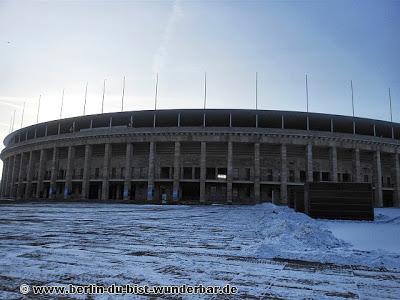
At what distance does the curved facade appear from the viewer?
4344 centimetres

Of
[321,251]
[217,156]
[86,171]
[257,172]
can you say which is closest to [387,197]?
[257,172]

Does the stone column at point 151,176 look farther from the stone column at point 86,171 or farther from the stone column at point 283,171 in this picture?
the stone column at point 283,171

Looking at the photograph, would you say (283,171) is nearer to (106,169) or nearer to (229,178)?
(229,178)

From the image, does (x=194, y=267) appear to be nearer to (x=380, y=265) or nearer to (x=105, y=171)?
(x=380, y=265)

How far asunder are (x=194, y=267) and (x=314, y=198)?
1343 centimetres

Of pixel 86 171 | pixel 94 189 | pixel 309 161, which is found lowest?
pixel 94 189

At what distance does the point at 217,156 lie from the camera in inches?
1768

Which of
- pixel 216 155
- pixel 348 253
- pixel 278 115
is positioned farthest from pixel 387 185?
pixel 348 253

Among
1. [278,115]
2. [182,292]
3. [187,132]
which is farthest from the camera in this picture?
[278,115]

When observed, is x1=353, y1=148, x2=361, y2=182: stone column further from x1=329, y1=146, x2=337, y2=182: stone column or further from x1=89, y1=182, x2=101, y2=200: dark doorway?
x1=89, y1=182, x2=101, y2=200: dark doorway

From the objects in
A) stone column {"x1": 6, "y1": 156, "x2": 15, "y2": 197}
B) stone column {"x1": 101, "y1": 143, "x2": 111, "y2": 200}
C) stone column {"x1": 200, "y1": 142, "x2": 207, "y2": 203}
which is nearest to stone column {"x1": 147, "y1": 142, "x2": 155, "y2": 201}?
stone column {"x1": 101, "y1": 143, "x2": 111, "y2": 200}

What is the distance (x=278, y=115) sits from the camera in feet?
153

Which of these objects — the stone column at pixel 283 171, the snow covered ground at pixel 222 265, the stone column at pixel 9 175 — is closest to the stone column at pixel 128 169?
the stone column at pixel 283 171

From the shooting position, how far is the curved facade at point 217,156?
143 ft
